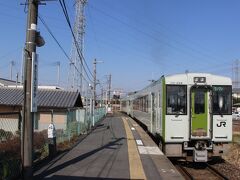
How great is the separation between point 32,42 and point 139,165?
5.36 meters

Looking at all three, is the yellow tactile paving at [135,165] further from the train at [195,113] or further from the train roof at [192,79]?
the train roof at [192,79]

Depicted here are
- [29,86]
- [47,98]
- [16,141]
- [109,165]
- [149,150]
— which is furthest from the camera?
[47,98]

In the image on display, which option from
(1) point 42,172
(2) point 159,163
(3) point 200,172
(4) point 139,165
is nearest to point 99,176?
(1) point 42,172

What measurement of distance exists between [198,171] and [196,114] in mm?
2082

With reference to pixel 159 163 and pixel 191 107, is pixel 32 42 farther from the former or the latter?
pixel 191 107

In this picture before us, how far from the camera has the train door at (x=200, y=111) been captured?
16.6 meters

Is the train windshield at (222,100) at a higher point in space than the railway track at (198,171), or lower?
higher

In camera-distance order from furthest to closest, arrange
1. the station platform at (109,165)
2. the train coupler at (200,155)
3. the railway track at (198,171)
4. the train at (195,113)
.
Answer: the train at (195,113) < the train coupler at (200,155) < the railway track at (198,171) < the station platform at (109,165)

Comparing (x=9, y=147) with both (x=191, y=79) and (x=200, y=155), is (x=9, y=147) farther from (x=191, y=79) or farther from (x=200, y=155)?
(x=191, y=79)

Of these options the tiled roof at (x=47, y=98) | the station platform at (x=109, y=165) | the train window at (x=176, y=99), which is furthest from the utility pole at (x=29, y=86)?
the tiled roof at (x=47, y=98)

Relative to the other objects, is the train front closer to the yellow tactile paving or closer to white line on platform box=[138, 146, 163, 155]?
white line on platform box=[138, 146, 163, 155]

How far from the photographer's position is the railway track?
1505 cm

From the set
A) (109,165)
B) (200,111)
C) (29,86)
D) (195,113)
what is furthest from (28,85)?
(200,111)

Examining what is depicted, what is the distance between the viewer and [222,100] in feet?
55.0
